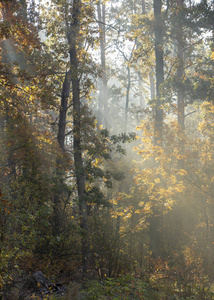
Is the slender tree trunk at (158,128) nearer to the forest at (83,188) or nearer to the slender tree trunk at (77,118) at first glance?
the forest at (83,188)

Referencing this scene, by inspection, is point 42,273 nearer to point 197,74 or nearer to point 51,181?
point 51,181

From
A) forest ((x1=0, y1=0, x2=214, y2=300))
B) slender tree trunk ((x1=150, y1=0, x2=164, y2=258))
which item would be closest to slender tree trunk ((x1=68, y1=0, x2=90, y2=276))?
forest ((x1=0, y1=0, x2=214, y2=300))

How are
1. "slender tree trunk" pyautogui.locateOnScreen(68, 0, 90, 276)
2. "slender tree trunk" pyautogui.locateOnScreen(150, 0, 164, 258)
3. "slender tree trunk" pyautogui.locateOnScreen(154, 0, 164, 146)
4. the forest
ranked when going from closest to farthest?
the forest
"slender tree trunk" pyautogui.locateOnScreen(68, 0, 90, 276)
"slender tree trunk" pyautogui.locateOnScreen(150, 0, 164, 258)
"slender tree trunk" pyautogui.locateOnScreen(154, 0, 164, 146)

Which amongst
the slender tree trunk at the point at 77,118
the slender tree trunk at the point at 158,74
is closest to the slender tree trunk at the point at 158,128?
the slender tree trunk at the point at 158,74

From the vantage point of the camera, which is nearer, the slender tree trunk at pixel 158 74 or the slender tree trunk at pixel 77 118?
the slender tree trunk at pixel 77 118

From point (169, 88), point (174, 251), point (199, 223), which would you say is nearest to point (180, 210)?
point (199, 223)

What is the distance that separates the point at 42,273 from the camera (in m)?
8.77

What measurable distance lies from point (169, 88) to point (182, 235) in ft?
25.0

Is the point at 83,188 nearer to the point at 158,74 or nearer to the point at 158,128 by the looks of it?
the point at 158,128

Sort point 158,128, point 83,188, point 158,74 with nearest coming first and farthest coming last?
point 83,188 → point 158,128 → point 158,74

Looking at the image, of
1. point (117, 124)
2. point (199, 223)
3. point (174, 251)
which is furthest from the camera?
point (117, 124)

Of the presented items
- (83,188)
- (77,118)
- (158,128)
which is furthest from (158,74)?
(83,188)

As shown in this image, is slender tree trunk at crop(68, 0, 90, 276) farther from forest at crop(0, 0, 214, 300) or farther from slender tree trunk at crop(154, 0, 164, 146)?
slender tree trunk at crop(154, 0, 164, 146)

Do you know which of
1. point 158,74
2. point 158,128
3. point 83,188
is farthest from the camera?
point 158,74
